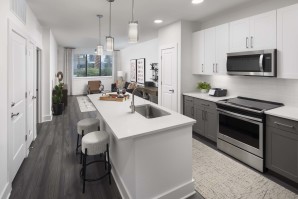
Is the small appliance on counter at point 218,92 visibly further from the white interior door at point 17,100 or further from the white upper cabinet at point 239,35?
the white interior door at point 17,100

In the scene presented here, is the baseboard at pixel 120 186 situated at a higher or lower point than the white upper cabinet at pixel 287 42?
lower

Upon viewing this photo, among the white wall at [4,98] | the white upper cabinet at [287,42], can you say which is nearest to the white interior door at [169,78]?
the white upper cabinet at [287,42]

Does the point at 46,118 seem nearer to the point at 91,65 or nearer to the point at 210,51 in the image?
the point at 210,51

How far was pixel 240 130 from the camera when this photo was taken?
3127mm

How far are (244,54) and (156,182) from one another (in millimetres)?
2577

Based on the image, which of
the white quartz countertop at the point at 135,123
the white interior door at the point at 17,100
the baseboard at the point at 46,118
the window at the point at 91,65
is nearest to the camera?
the white quartz countertop at the point at 135,123

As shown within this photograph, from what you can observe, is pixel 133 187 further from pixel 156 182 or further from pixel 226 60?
pixel 226 60

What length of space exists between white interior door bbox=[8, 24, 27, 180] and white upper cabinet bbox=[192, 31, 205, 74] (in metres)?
3.47

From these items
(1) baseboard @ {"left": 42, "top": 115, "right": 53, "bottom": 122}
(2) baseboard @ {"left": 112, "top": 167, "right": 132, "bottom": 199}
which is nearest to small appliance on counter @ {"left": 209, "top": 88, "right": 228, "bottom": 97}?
(2) baseboard @ {"left": 112, "top": 167, "right": 132, "bottom": 199}

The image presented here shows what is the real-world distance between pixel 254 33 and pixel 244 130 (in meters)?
1.60

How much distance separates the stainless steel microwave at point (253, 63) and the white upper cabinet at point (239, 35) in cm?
13

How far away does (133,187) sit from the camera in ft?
6.56

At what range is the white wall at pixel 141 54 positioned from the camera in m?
7.36

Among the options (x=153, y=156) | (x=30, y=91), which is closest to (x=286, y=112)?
(x=153, y=156)
